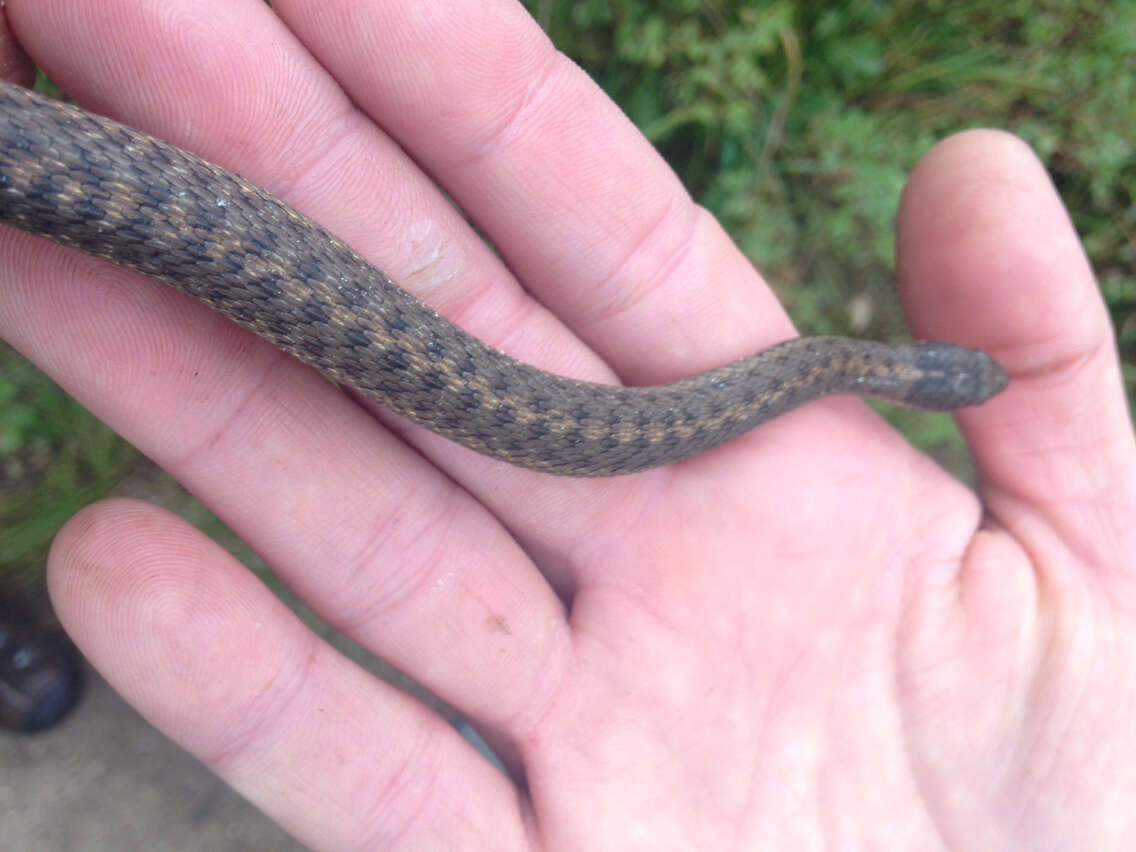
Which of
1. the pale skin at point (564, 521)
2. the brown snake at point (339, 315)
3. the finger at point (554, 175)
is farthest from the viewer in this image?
the finger at point (554, 175)

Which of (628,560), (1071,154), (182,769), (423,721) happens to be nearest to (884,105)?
(1071,154)

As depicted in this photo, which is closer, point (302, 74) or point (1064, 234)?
point (302, 74)

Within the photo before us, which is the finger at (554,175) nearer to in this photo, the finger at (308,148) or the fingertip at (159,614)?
the finger at (308,148)

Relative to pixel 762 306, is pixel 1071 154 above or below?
below

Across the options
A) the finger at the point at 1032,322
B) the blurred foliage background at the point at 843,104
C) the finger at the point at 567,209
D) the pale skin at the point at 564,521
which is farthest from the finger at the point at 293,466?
the finger at the point at 1032,322

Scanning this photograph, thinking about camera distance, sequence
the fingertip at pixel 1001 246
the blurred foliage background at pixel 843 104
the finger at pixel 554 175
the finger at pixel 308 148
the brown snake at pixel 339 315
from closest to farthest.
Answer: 1. the brown snake at pixel 339 315
2. the finger at pixel 308 148
3. the finger at pixel 554 175
4. the fingertip at pixel 1001 246
5. the blurred foliage background at pixel 843 104

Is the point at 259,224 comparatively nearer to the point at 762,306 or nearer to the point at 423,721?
the point at 423,721

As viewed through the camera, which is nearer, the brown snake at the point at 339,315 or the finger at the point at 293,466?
the brown snake at the point at 339,315
